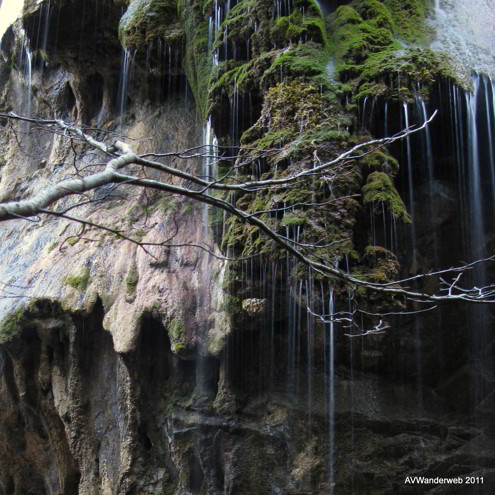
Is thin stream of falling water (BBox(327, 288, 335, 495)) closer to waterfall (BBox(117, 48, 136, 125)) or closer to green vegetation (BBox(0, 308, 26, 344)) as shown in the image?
green vegetation (BBox(0, 308, 26, 344))

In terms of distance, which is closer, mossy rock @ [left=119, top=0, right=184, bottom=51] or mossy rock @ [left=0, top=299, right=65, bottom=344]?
mossy rock @ [left=0, top=299, right=65, bottom=344]

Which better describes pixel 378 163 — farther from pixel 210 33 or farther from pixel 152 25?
pixel 152 25

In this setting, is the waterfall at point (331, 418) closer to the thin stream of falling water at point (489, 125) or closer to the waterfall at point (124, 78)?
the thin stream of falling water at point (489, 125)

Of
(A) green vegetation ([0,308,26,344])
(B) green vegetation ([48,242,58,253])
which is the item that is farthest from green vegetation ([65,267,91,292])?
(B) green vegetation ([48,242,58,253])

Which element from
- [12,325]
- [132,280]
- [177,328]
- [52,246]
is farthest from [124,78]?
[177,328]

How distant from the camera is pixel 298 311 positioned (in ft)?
22.8

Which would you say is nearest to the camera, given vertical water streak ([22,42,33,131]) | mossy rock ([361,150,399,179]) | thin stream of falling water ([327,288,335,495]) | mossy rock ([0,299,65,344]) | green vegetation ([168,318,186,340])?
mossy rock ([361,150,399,179])

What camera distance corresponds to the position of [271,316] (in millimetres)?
7047

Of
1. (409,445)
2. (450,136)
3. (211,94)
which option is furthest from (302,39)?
(409,445)

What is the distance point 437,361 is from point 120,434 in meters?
4.25

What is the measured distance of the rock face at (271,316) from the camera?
21.9ft

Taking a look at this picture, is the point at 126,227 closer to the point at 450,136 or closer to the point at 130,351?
the point at 130,351

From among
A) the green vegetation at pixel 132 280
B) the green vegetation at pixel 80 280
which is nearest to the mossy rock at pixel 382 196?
the green vegetation at pixel 132 280

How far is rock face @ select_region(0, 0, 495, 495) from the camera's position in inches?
263
